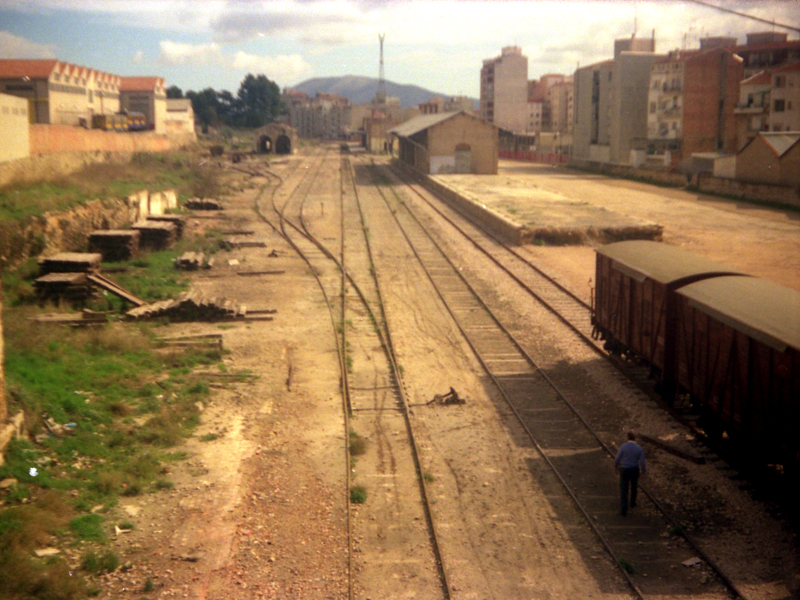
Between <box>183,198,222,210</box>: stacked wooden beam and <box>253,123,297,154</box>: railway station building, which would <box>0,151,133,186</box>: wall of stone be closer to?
<box>183,198,222,210</box>: stacked wooden beam

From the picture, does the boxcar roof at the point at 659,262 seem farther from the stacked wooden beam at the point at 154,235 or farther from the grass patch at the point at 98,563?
the stacked wooden beam at the point at 154,235

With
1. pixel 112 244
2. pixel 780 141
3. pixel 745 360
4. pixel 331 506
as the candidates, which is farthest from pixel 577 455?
A: pixel 780 141

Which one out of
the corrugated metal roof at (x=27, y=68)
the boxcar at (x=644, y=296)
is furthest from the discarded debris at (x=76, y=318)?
the corrugated metal roof at (x=27, y=68)

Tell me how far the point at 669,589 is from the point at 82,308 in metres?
14.5

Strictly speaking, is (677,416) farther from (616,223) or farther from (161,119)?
(161,119)

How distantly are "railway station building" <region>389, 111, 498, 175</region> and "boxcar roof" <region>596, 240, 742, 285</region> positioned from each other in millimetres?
40852

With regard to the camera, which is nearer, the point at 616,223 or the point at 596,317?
the point at 596,317

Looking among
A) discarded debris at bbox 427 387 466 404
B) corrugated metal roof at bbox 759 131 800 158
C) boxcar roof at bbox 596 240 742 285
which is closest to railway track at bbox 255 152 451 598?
discarded debris at bbox 427 387 466 404

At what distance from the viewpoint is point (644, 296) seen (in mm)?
13398

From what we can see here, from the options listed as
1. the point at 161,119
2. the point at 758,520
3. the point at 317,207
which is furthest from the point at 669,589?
the point at 161,119

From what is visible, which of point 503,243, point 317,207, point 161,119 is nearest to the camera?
point 503,243

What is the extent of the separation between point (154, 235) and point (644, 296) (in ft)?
58.0

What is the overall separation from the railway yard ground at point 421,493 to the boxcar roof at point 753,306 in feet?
6.98

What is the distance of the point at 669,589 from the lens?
787cm
